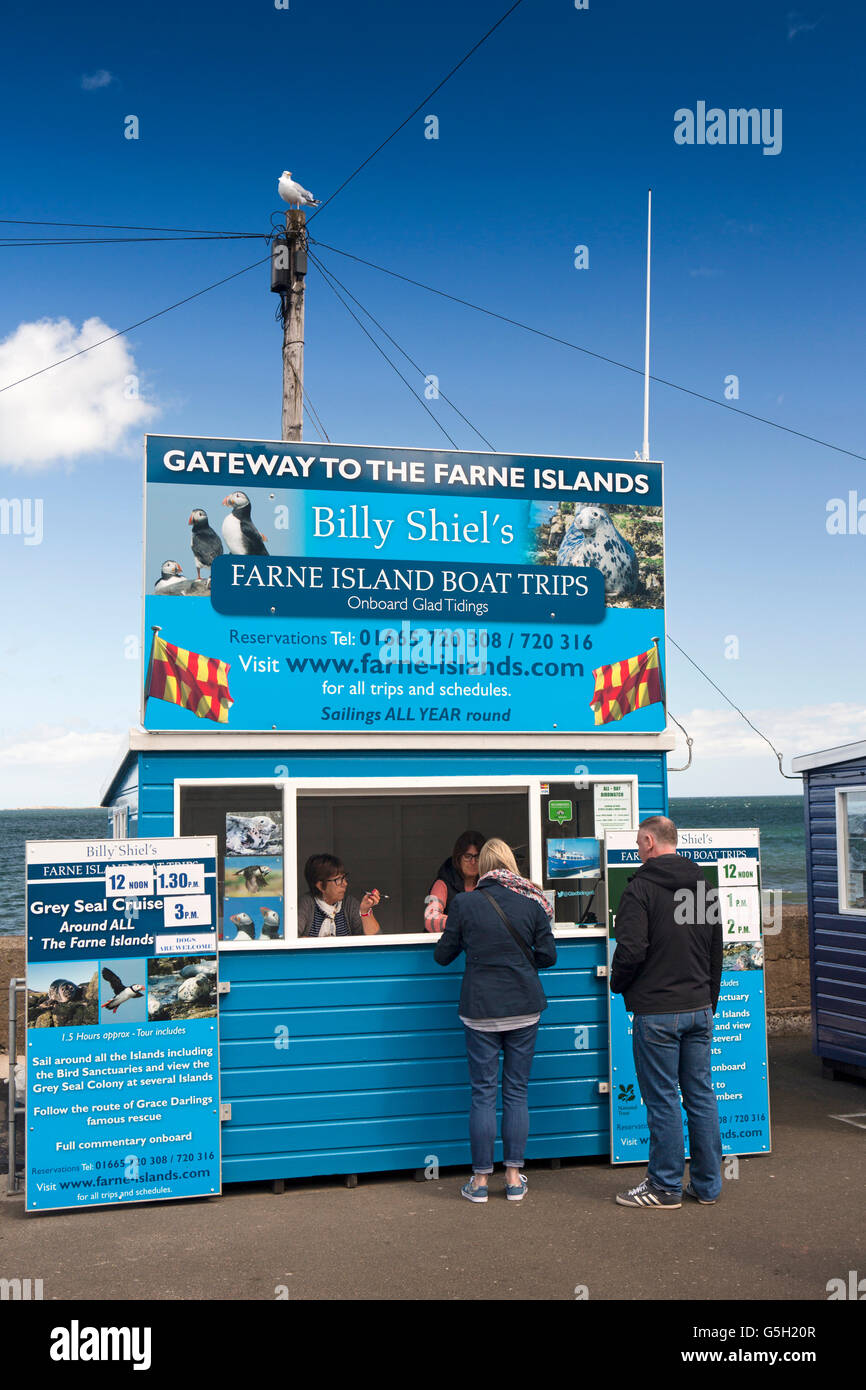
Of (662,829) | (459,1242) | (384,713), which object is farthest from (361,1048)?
(662,829)

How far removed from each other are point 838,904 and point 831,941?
0.32m

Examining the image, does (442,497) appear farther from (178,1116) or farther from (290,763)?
(178,1116)

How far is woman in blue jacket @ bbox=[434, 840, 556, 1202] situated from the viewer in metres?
6.37

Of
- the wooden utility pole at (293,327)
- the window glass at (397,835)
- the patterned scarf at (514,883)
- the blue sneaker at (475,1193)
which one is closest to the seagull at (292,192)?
the wooden utility pole at (293,327)

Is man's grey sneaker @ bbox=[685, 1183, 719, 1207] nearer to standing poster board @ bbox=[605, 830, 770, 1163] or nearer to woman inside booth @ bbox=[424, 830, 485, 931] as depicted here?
standing poster board @ bbox=[605, 830, 770, 1163]

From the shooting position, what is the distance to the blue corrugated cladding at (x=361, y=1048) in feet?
21.9

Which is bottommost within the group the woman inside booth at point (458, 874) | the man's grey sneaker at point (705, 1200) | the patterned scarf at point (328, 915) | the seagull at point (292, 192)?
the man's grey sneaker at point (705, 1200)

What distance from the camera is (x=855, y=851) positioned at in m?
9.40

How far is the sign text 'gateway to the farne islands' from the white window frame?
0.29 m

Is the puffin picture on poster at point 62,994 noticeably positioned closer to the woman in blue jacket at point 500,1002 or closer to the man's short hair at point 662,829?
the woman in blue jacket at point 500,1002

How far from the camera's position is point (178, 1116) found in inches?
253

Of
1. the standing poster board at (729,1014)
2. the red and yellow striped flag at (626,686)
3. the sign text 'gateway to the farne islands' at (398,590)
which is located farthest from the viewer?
the red and yellow striped flag at (626,686)

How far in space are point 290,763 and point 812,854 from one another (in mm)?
4849

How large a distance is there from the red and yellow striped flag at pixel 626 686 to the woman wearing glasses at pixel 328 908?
1.73 metres
